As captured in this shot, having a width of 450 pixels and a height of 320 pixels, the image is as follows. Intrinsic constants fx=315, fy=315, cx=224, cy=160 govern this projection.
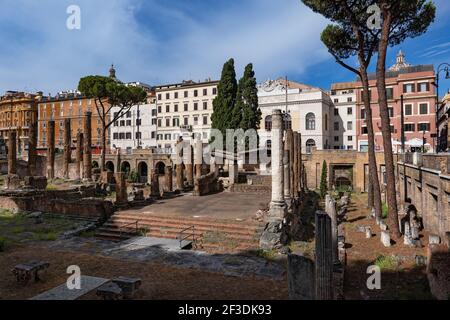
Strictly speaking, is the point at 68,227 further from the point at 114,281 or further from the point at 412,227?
the point at 412,227

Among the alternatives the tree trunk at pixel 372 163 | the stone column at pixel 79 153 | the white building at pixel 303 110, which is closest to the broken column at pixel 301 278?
the tree trunk at pixel 372 163

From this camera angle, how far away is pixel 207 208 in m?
18.7

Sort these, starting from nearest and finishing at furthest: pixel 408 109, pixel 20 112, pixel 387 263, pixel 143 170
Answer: pixel 387 263, pixel 408 109, pixel 143 170, pixel 20 112

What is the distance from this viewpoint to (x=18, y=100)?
73.4m

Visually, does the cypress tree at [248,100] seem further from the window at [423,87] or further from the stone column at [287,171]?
the window at [423,87]

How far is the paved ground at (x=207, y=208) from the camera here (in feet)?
55.0

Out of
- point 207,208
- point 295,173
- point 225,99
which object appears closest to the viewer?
point 207,208

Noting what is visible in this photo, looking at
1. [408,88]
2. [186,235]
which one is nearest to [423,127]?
[408,88]

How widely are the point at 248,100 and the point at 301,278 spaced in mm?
33653

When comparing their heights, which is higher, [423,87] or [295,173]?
[423,87]

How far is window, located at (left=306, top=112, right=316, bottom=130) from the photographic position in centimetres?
4617

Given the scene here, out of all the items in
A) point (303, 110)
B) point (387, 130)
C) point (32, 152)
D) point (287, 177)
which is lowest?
point (287, 177)

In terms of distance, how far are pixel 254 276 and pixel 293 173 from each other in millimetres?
11225

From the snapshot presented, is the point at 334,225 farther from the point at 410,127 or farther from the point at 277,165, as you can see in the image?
the point at 410,127
